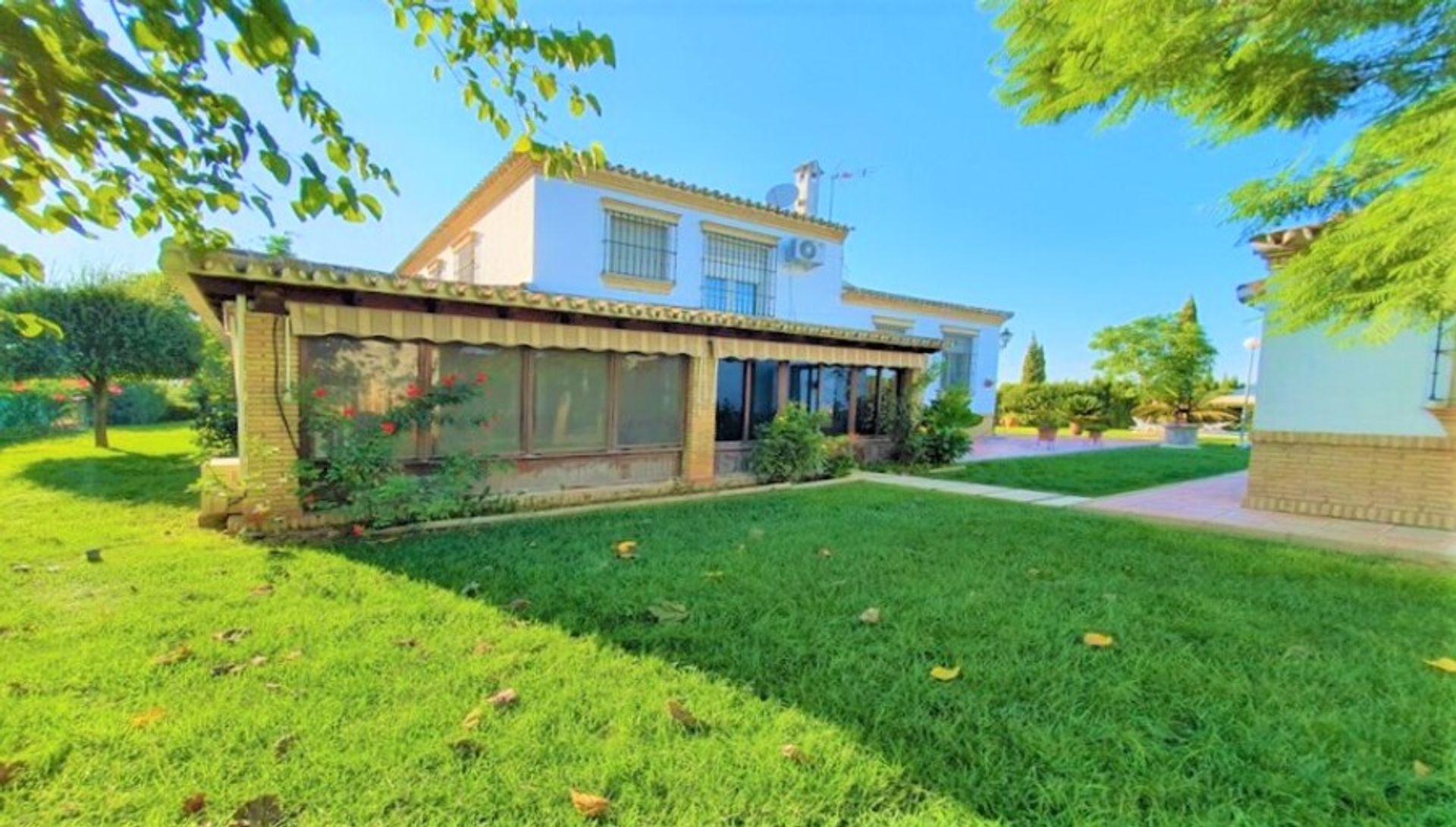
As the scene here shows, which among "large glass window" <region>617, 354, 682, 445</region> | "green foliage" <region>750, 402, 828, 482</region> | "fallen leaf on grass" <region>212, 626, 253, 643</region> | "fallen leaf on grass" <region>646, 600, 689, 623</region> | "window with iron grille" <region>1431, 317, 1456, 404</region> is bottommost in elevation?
"fallen leaf on grass" <region>212, 626, 253, 643</region>

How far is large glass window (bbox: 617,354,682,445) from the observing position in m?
10.9

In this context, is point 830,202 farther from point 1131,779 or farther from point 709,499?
point 1131,779

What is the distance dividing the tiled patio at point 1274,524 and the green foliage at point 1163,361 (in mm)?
22215

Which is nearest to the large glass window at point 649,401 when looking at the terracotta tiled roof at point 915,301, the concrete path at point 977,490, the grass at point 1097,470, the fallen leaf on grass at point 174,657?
the concrete path at point 977,490

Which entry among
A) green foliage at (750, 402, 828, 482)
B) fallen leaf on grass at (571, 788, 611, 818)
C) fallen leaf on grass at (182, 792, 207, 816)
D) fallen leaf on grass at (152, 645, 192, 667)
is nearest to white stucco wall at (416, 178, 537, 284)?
green foliage at (750, 402, 828, 482)

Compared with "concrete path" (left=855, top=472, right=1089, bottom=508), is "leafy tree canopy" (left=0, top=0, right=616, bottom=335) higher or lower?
higher

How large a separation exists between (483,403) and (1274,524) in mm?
12356

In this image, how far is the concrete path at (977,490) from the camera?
10.8 metres

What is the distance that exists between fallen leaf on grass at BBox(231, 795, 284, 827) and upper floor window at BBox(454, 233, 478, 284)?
1808cm

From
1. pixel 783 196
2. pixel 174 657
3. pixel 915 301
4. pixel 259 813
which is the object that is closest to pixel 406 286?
pixel 174 657

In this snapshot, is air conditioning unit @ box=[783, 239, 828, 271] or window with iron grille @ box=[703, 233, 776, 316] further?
air conditioning unit @ box=[783, 239, 828, 271]

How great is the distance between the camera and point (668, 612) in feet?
16.2

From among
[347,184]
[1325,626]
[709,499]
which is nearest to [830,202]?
[709,499]

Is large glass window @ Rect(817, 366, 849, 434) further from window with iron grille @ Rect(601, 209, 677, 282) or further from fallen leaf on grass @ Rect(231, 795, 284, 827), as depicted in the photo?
fallen leaf on grass @ Rect(231, 795, 284, 827)
